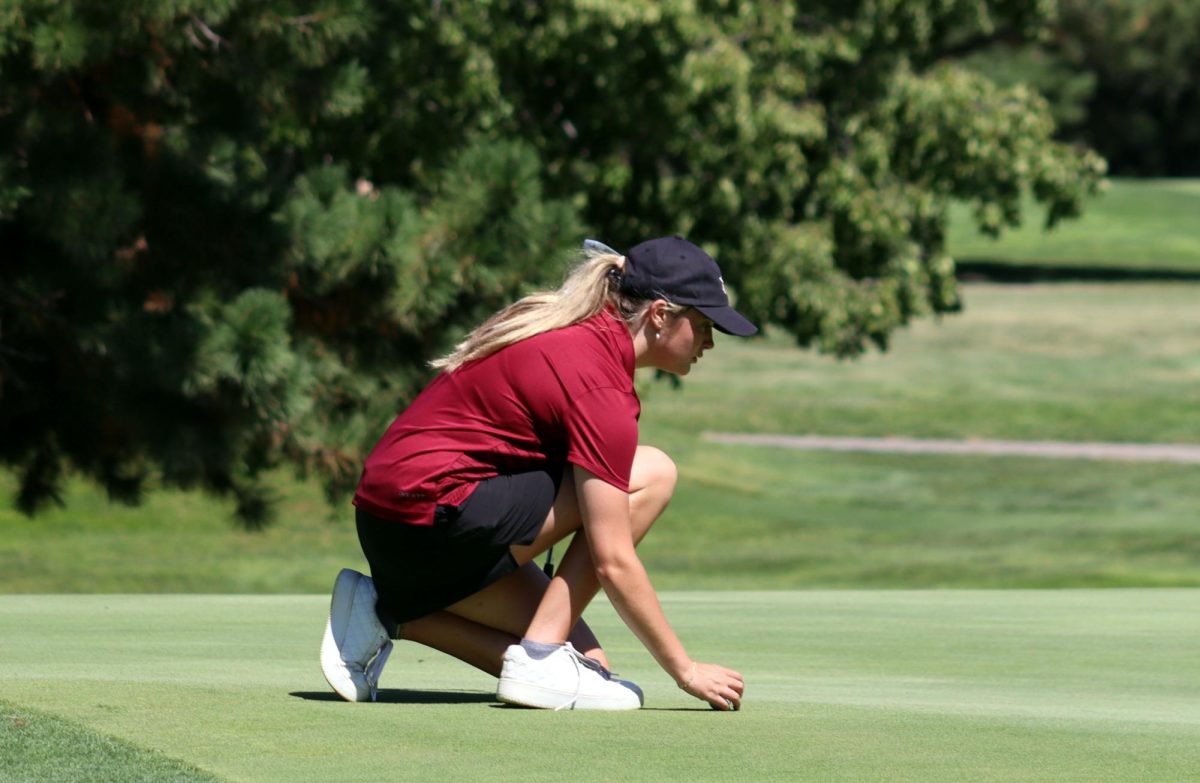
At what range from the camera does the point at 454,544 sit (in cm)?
497

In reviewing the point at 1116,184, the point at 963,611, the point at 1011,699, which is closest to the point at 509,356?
the point at 1011,699

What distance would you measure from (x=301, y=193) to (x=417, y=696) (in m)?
8.34

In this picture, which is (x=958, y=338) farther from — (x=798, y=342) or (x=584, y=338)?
(x=584, y=338)

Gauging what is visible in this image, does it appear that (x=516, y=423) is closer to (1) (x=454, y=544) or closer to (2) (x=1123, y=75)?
(1) (x=454, y=544)

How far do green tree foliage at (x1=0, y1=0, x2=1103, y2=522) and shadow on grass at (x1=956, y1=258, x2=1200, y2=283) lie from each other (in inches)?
1667

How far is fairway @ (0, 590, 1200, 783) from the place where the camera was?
4.05 metres

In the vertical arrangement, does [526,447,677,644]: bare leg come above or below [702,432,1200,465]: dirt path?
above

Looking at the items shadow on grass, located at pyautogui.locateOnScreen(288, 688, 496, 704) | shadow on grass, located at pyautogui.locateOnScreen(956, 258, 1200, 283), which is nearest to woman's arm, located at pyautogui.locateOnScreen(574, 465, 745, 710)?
shadow on grass, located at pyautogui.locateOnScreen(288, 688, 496, 704)

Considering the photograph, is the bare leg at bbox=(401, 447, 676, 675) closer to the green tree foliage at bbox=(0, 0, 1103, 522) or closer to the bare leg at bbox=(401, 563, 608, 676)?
the bare leg at bbox=(401, 563, 608, 676)

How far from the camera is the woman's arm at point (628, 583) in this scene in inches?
186

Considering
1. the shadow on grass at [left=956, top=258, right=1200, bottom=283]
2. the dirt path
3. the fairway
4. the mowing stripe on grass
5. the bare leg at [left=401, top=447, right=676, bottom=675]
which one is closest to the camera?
the mowing stripe on grass

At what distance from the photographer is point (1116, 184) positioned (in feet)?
252

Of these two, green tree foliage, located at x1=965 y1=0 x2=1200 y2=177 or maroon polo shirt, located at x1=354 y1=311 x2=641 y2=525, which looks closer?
maroon polo shirt, located at x1=354 y1=311 x2=641 y2=525

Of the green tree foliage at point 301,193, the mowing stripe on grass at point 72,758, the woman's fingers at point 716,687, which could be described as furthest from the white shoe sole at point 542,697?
the green tree foliage at point 301,193
